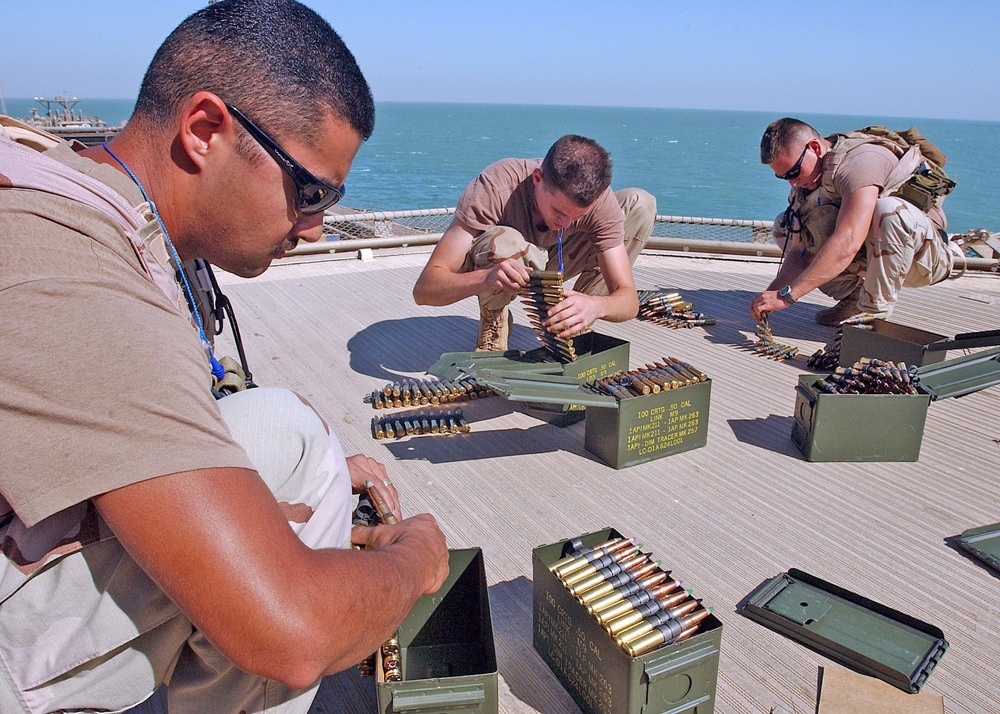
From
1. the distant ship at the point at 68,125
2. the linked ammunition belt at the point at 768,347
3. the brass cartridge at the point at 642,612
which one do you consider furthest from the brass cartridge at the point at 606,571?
the distant ship at the point at 68,125

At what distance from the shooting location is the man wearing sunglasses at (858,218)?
5.44m

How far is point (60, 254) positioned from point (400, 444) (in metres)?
2.98

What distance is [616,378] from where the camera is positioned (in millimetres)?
3984

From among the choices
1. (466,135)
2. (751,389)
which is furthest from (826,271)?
(466,135)

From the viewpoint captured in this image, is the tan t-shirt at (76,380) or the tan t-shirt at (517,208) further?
the tan t-shirt at (517,208)

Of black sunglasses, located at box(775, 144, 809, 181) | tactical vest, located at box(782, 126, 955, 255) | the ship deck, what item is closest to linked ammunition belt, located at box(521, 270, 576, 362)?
the ship deck

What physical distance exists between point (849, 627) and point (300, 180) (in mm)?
2296

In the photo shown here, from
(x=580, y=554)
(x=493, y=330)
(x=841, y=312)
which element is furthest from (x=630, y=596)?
(x=841, y=312)

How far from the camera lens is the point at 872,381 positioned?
3914mm

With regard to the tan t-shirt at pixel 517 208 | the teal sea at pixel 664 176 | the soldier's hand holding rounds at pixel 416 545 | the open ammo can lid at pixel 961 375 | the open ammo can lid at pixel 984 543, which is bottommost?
the teal sea at pixel 664 176

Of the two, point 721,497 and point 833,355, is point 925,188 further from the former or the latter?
point 721,497

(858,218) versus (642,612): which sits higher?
(858,218)

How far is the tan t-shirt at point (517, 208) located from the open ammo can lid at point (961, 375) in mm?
2003

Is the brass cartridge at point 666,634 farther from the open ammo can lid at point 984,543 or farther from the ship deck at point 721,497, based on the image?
the open ammo can lid at point 984,543
